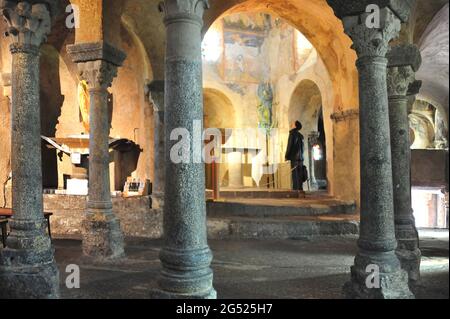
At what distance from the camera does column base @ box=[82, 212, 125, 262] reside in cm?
615

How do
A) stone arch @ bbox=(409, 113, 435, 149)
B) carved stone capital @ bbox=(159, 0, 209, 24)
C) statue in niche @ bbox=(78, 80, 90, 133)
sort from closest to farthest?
carved stone capital @ bbox=(159, 0, 209, 24), statue in niche @ bbox=(78, 80, 90, 133), stone arch @ bbox=(409, 113, 435, 149)

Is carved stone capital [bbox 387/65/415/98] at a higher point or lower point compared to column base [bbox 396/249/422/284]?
higher

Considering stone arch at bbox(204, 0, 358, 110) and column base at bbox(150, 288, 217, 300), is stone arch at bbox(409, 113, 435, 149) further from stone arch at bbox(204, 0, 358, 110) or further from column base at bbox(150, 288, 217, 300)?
column base at bbox(150, 288, 217, 300)

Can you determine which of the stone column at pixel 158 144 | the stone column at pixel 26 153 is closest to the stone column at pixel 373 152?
the stone column at pixel 26 153

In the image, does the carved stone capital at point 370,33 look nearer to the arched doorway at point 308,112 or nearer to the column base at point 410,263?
the column base at point 410,263

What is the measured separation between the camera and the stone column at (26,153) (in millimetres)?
4238

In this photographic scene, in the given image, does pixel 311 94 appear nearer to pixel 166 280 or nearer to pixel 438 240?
pixel 438 240

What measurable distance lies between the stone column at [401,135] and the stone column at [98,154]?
13.4 feet

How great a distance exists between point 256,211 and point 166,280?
225 inches

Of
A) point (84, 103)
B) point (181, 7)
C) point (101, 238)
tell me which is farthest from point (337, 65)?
point (181, 7)

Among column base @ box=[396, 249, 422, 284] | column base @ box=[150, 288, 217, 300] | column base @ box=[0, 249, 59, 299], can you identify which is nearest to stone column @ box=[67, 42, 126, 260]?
column base @ box=[0, 249, 59, 299]

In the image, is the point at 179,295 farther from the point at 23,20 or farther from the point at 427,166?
the point at 427,166

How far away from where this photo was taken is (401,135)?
5227 mm

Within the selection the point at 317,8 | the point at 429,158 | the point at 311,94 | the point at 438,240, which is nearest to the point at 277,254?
the point at 438,240
